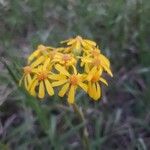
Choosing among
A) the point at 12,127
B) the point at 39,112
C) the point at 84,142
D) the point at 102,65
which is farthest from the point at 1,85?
the point at 102,65

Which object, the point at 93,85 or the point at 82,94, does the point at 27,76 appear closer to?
the point at 93,85

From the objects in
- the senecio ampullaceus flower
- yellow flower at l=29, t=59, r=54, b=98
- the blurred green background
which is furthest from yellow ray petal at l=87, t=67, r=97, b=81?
the blurred green background

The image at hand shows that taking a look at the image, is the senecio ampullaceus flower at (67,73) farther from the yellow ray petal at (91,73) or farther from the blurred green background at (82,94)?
the blurred green background at (82,94)

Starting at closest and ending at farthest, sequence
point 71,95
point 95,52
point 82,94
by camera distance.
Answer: point 71,95 → point 95,52 → point 82,94

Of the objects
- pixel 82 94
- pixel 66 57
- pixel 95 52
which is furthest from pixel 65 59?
pixel 82 94

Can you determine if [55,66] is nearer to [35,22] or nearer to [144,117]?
[144,117]

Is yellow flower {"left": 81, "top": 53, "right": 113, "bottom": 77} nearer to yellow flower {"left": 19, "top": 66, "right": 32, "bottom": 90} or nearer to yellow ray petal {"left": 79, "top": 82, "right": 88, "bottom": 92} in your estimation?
yellow ray petal {"left": 79, "top": 82, "right": 88, "bottom": 92}
